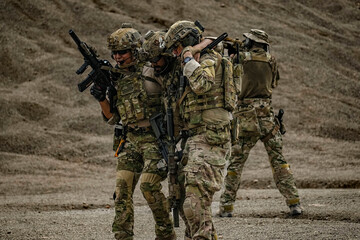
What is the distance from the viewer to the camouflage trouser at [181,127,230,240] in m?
5.27

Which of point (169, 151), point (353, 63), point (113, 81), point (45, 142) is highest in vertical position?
point (113, 81)

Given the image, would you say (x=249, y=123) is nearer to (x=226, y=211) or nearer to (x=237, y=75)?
(x=226, y=211)

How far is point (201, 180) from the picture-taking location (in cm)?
534

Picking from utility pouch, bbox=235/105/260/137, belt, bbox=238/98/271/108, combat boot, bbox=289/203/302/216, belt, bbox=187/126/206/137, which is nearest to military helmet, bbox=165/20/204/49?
belt, bbox=187/126/206/137

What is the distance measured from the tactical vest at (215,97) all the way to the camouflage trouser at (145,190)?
2.17 feet

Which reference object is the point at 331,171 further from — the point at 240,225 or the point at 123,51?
the point at 123,51

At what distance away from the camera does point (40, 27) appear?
82.2ft

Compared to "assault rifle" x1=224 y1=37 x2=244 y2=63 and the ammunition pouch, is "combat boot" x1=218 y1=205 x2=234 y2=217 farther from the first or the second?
"assault rifle" x1=224 y1=37 x2=244 y2=63

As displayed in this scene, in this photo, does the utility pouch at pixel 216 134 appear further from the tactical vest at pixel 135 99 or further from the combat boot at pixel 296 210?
the combat boot at pixel 296 210

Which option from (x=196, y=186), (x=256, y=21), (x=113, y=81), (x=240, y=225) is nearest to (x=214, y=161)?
(x=196, y=186)

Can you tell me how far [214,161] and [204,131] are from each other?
301 millimetres

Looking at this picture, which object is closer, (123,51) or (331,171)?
(123,51)

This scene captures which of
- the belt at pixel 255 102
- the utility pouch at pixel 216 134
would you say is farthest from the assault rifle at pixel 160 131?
the belt at pixel 255 102

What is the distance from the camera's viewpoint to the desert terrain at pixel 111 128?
834 cm
